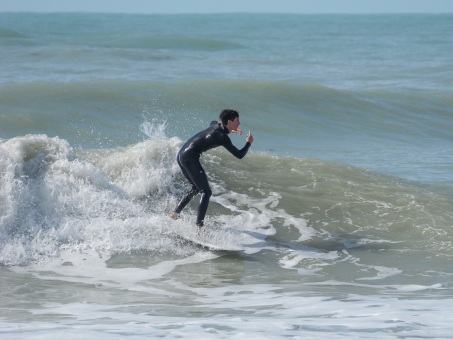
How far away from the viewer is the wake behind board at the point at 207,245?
9.50 m

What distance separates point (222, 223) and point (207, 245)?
120 centimetres

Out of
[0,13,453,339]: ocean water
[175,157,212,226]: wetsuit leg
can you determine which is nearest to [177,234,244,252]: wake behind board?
[0,13,453,339]: ocean water

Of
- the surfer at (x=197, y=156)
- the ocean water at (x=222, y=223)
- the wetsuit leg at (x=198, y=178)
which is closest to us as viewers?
the ocean water at (x=222, y=223)

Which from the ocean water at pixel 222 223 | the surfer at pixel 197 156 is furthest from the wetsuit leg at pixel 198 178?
the ocean water at pixel 222 223

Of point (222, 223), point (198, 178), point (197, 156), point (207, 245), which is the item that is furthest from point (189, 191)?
point (222, 223)

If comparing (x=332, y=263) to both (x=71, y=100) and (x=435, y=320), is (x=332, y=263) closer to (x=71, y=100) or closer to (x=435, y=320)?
(x=435, y=320)

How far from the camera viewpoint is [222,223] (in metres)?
10.7

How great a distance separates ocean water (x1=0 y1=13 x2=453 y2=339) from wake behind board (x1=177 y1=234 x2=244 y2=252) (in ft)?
0.33

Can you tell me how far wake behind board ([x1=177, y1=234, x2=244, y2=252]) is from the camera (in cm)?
950

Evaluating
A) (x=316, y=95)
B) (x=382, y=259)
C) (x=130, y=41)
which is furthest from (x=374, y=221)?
(x=130, y=41)

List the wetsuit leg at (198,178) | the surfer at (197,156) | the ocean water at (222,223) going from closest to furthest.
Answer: the ocean water at (222,223)
the surfer at (197,156)
the wetsuit leg at (198,178)

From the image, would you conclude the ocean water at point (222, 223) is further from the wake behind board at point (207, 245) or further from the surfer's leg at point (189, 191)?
the surfer's leg at point (189, 191)

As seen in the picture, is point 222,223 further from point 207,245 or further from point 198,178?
point 198,178

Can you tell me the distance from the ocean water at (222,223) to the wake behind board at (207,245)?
10 cm
